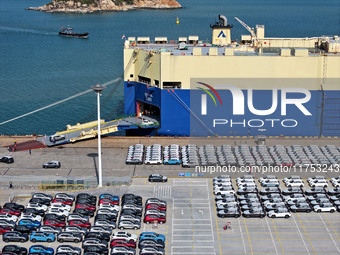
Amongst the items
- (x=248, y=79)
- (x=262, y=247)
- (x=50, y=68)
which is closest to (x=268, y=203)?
(x=262, y=247)

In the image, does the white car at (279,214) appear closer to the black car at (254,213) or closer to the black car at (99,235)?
the black car at (254,213)

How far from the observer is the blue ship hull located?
7219 centimetres

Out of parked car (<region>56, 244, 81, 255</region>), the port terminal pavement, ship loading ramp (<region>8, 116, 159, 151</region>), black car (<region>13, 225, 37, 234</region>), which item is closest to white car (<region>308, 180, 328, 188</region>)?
the port terminal pavement

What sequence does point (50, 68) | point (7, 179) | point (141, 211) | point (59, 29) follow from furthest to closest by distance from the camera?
point (59, 29)
point (50, 68)
point (7, 179)
point (141, 211)

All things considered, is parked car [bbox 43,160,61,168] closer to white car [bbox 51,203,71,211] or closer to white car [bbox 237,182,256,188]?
white car [bbox 51,203,71,211]

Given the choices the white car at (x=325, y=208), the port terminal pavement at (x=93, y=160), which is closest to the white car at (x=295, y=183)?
the port terminal pavement at (x=93, y=160)

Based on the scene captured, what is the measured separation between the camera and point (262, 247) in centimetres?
4647

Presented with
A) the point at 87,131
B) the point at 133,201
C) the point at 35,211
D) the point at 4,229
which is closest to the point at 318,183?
the point at 133,201

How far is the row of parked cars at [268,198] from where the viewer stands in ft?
169

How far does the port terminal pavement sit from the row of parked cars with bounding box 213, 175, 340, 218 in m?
3.34

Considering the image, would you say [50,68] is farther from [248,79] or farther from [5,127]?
[248,79]

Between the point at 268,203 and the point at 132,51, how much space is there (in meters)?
33.2

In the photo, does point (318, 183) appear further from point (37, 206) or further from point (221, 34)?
point (221, 34)

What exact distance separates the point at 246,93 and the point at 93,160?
2243 cm
